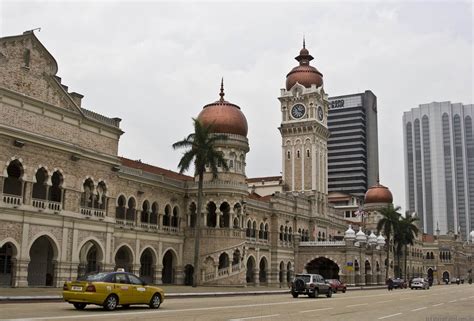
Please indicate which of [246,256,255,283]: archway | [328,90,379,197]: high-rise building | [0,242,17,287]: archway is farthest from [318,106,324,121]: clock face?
[328,90,379,197]: high-rise building

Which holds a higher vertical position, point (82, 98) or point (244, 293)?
point (82, 98)

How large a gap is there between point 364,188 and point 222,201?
113m

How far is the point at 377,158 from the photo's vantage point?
162 metres

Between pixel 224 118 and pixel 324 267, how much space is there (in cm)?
2471

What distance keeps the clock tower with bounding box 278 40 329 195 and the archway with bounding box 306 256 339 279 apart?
9.68m

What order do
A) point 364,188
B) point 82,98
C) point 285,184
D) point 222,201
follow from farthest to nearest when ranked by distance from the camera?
point 364,188 → point 285,184 → point 222,201 → point 82,98

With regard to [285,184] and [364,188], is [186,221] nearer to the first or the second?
[285,184]

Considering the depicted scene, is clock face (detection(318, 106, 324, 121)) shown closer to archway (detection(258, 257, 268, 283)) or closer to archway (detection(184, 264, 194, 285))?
archway (detection(258, 257, 268, 283))

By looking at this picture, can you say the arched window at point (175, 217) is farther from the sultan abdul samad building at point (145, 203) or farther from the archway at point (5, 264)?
the archway at point (5, 264)

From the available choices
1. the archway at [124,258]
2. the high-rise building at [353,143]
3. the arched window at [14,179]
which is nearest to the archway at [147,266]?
the archway at [124,258]

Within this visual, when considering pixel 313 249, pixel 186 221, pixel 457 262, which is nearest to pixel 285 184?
pixel 313 249

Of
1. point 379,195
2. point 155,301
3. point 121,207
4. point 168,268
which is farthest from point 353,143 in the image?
point 155,301

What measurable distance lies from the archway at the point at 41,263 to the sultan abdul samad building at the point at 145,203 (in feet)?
0.24

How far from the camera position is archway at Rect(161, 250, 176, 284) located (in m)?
49.4
